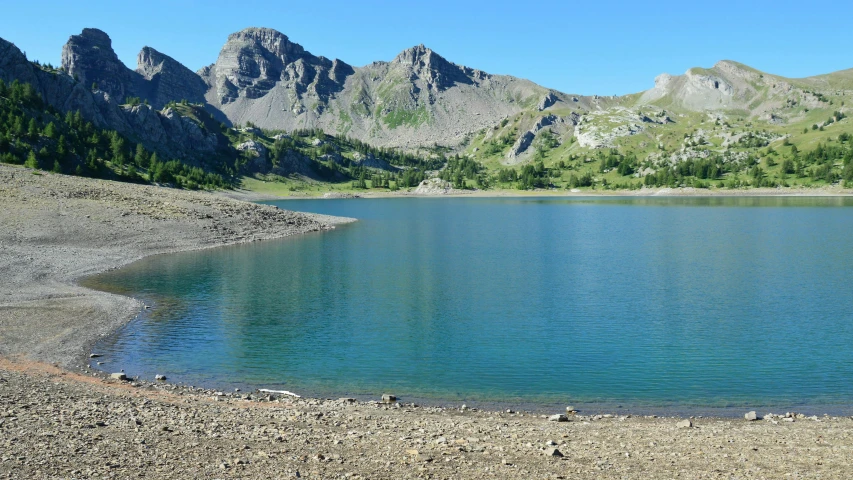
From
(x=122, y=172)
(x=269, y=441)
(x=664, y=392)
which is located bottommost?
(x=664, y=392)

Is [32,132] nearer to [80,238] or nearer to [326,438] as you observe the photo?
[80,238]

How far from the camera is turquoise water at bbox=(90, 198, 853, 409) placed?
2827cm

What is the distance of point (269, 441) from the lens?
1780 cm

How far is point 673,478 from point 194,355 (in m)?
25.5

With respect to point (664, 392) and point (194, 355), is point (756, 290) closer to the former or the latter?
point (664, 392)

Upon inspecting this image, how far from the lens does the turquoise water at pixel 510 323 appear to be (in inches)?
1113

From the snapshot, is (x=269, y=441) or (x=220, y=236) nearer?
(x=269, y=441)

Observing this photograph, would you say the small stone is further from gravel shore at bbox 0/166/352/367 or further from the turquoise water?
gravel shore at bbox 0/166/352/367

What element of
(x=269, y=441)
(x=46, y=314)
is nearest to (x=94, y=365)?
(x=46, y=314)

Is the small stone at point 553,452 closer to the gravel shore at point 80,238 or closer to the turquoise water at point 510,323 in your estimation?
the turquoise water at point 510,323

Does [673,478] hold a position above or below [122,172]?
below

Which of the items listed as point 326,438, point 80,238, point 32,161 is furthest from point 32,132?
point 326,438

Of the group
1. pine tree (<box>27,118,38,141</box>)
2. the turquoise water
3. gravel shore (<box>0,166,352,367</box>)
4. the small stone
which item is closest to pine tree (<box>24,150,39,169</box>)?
pine tree (<box>27,118,38,141</box>)

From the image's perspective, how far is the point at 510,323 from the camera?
1590 inches
